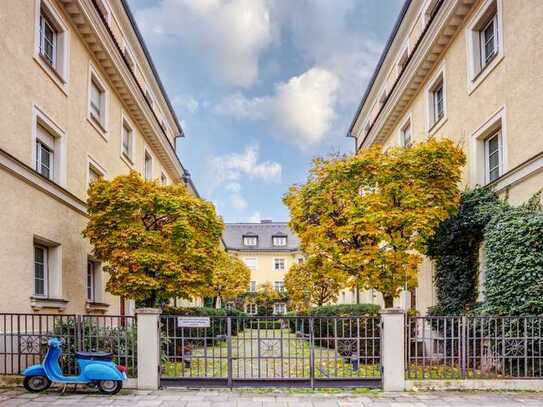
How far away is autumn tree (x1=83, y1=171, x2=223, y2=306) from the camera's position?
492 inches

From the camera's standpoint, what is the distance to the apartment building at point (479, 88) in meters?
10.5

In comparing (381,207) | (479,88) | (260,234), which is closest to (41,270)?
(381,207)

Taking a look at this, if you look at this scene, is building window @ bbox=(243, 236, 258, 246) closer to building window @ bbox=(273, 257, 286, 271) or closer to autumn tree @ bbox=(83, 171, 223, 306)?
building window @ bbox=(273, 257, 286, 271)

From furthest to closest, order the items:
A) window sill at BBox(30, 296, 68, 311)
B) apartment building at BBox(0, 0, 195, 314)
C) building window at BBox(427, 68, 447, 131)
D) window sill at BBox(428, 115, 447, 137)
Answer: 1. building window at BBox(427, 68, 447, 131)
2. window sill at BBox(428, 115, 447, 137)
3. window sill at BBox(30, 296, 68, 311)
4. apartment building at BBox(0, 0, 195, 314)

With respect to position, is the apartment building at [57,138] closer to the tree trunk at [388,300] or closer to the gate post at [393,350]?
the gate post at [393,350]

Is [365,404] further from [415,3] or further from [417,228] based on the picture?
[415,3]

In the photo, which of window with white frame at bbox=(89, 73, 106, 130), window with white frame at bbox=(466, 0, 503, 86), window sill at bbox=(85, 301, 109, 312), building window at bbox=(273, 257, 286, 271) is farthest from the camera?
building window at bbox=(273, 257, 286, 271)

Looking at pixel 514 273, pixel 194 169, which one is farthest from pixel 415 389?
pixel 194 169

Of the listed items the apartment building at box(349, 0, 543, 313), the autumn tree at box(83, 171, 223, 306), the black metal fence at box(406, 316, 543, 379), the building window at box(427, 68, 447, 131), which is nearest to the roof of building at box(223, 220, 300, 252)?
the apartment building at box(349, 0, 543, 313)

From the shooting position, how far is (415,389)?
8734 mm

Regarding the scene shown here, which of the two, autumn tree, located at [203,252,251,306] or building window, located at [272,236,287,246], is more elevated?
building window, located at [272,236,287,246]

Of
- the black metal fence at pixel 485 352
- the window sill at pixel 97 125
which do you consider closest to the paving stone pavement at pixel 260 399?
the black metal fence at pixel 485 352

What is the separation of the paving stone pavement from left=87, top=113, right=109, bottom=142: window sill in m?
8.30

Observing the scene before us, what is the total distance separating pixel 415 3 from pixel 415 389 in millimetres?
13733
